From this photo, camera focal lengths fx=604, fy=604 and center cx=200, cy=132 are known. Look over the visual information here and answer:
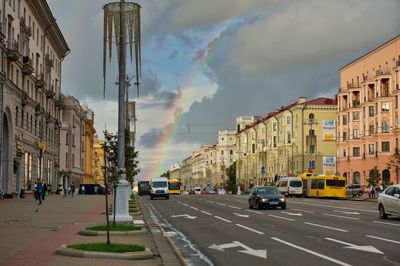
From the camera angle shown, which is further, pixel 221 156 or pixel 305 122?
pixel 221 156

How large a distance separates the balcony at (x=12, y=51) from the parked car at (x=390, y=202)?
36728mm

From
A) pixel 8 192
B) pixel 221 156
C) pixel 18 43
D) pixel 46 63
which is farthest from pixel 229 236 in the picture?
pixel 221 156

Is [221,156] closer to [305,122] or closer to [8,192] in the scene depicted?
[305,122]

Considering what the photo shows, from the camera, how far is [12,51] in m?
52.4

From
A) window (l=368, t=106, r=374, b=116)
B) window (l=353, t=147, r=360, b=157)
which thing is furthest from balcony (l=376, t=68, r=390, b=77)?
window (l=353, t=147, r=360, b=157)

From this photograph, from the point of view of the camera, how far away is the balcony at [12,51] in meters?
52.4

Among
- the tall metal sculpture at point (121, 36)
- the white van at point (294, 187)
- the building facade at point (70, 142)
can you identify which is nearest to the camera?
the tall metal sculpture at point (121, 36)

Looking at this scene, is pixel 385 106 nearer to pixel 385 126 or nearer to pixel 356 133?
pixel 385 126

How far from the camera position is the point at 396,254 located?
531 inches

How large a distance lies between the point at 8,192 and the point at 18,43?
14.4 m

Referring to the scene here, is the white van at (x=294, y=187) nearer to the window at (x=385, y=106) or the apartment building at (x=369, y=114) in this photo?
the apartment building at (x=369, y=114)

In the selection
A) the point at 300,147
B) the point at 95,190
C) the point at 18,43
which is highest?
the point at 18,43

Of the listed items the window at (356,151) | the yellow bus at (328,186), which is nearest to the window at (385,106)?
Result: the window at (356,151)

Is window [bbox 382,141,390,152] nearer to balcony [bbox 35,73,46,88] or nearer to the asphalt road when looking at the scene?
balcony [bbox 35,73,46,88]
